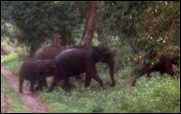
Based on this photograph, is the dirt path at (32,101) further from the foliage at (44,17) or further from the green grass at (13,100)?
the foliage at (44,17)

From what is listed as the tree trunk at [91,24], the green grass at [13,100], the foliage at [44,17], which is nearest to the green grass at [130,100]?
the green grass at [13,100]

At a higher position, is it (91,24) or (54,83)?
(91,24)

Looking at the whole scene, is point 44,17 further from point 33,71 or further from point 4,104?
point 4,104

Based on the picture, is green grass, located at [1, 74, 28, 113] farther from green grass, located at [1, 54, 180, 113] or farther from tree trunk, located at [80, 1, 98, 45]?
tree trunk, located at [80, 1, 98, 45]

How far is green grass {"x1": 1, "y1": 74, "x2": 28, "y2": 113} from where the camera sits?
11.4m

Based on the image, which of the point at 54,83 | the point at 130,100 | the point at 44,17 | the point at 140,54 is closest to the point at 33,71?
the point at 54,83

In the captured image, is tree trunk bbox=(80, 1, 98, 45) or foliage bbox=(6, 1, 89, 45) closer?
tree trunk bbox=(80, 1, 98, 45)

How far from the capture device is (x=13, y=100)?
13.0m

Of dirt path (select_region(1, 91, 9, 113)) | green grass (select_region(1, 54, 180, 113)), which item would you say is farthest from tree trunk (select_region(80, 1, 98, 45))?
dirt path (select_region(1, 91, 9, 113))

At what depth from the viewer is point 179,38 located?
31.1 ft

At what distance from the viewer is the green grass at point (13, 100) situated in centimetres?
1144

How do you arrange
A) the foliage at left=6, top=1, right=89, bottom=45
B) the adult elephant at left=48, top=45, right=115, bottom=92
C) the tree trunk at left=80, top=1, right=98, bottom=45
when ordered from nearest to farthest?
the adult elephant at left=48, top=45, right=115, bottom=92
the tree trunk at left=80, top=1, right=98, bottom=45
the foliage at left=6, top=1, right=89, bottom=45

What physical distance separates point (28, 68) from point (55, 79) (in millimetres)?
976

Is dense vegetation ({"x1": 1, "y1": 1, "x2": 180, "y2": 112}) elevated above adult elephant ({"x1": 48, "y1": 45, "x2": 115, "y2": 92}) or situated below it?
above
